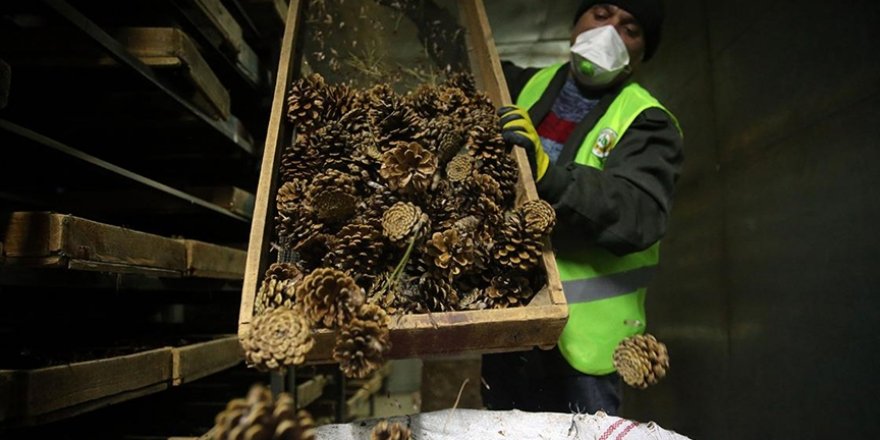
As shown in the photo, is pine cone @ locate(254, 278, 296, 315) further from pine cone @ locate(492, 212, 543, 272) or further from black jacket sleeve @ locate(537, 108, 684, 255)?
black jacket sleeve @ locate(537, 108, 684, 255)

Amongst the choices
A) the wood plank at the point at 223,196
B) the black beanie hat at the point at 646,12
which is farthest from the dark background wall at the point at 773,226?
the wood plank at the point at 223,196

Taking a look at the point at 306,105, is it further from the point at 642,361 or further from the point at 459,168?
the point at 642,361

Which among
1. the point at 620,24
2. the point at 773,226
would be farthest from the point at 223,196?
the point at 773,226

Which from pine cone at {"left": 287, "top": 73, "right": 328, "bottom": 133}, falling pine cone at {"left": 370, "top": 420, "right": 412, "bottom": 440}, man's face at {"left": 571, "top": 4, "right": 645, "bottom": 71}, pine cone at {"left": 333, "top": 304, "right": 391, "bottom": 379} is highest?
man's face at {"left": 571, "top": 4, "right": 645, "bottom": 71}

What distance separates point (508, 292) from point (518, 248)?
76 millimetres

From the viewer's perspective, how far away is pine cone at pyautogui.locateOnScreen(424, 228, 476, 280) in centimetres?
81

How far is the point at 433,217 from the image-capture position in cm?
91

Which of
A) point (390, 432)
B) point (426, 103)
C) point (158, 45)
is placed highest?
point (158, 45)

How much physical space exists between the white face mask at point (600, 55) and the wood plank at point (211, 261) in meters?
1.04

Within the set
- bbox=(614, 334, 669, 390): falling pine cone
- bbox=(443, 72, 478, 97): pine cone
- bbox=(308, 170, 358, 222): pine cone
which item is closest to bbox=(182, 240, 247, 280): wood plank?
bbox=(308, 170, 358, 222): pine cone

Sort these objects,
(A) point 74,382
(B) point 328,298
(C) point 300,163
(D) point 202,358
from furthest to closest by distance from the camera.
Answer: (D) point 202,358 < (C) point 300,163 < (A) point 74,382 < (B) point 328,298

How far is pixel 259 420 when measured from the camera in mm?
575

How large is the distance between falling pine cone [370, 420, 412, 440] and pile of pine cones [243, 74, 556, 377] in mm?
146

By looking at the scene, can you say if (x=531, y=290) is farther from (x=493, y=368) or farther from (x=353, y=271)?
(x=493, y=368)
